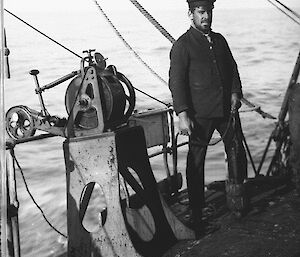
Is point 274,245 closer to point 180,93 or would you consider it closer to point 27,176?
point 180,93

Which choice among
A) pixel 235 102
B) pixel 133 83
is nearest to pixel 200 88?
pixel 235 102

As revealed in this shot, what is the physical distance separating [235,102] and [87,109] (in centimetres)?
149

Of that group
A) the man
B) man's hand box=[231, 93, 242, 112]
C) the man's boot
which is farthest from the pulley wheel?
the man's boot

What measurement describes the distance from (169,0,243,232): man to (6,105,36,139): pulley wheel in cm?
132

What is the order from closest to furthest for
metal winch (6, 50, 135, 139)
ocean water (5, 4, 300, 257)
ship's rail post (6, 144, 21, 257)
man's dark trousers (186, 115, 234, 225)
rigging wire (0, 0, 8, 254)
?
1. rigging wire (0, 0, 8, 254)
2. ship's rail post (6, 144, 21, 257)
3. metal winch (6, 50, 135, 139)
4. man's dark trousers (186, 115, 234, 225)
5. ocean water (5, 4, 300, 257)

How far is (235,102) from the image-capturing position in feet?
13.9

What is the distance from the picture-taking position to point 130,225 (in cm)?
404

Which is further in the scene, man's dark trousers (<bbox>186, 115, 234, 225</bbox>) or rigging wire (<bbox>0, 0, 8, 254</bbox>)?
man's dark trousers (<bbox>186, 115, 234, 225</bbox>)

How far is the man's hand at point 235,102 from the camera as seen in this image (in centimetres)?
421

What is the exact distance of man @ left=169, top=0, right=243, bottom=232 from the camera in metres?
3.97

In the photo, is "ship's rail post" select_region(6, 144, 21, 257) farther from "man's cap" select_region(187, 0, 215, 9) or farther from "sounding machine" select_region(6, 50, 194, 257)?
"man's cap" select_region(187, 0, 215, 9)

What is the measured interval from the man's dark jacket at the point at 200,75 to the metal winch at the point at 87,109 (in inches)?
21.5

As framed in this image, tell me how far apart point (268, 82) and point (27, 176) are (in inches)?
846

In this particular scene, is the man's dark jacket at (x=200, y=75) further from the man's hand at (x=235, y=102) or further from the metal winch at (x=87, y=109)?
the metal winch at (x=87, y=109)
